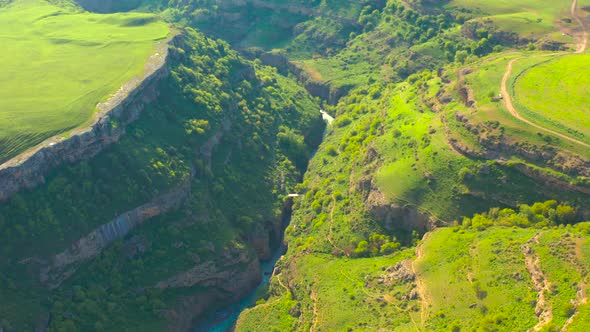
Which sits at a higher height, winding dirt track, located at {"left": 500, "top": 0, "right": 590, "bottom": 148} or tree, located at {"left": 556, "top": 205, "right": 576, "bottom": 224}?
winding dirt track, located at {"left": 500, "top": 0, "right": 590, "bottom": 148}

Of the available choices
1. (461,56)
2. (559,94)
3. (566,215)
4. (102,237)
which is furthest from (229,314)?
(461,56)

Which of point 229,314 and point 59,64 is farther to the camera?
point 59,64

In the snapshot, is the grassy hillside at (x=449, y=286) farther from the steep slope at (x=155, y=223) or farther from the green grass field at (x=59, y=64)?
the green grass field at (x=59, y=64)

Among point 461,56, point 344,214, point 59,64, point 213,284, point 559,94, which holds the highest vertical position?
point 59,64

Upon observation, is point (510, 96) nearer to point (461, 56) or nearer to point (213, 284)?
point (461, 56)

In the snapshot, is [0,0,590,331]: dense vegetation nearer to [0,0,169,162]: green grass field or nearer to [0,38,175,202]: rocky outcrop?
[0,38,175,202]: rocky outcrop

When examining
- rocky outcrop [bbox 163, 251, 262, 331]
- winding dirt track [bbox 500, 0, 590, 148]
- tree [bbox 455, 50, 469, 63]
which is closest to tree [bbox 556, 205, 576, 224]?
winding dirt track [bbox 500, 0, 590, 148]

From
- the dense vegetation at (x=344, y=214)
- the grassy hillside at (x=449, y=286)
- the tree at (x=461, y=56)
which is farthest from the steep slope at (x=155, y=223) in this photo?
the tree at (x=461, y=56)

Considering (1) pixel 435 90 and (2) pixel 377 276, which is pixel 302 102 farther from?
(2) pixel 377 276
